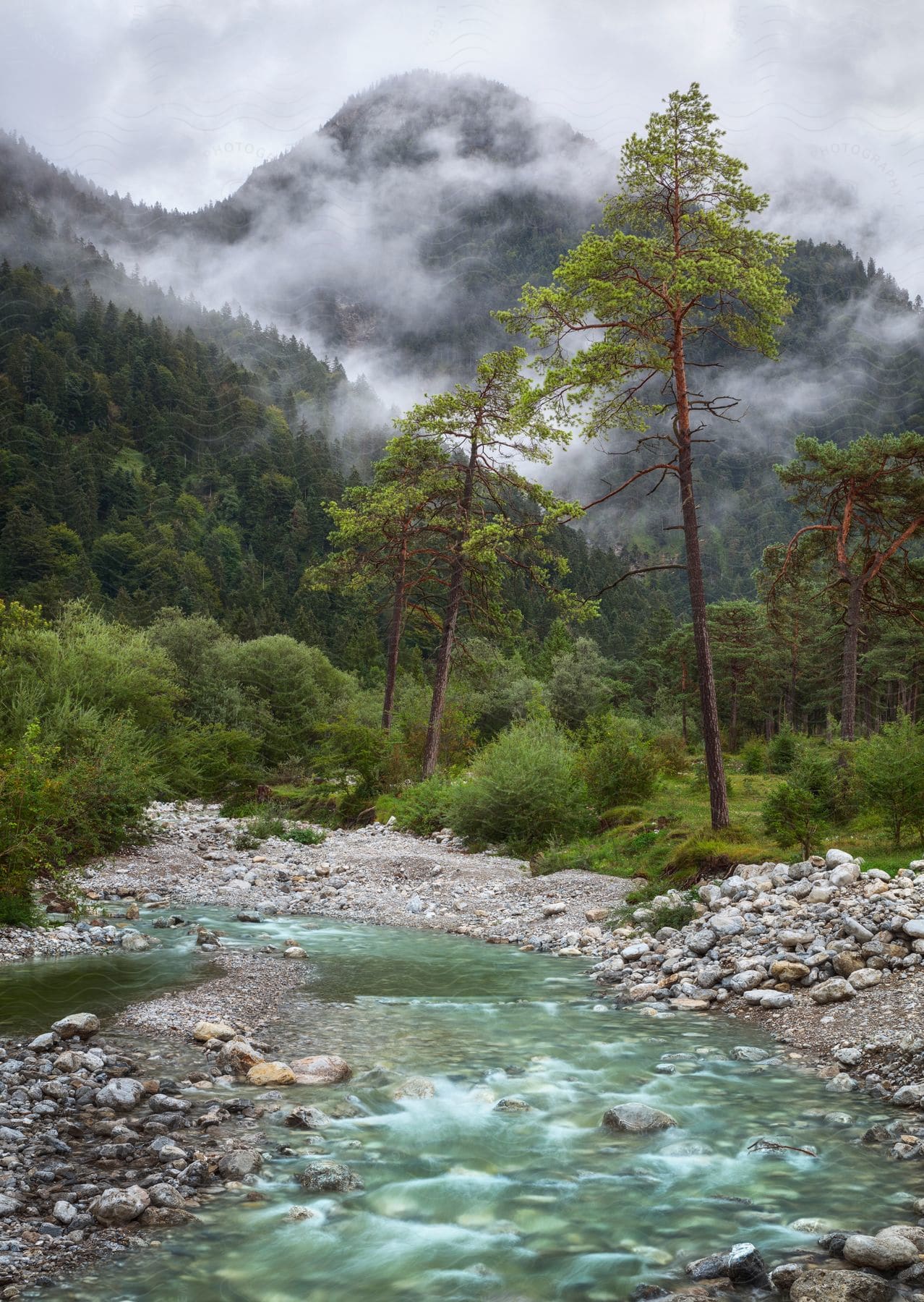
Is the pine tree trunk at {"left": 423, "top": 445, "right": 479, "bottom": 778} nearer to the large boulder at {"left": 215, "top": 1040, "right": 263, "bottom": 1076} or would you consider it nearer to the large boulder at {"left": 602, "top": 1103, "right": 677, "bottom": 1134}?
the large boulder at {"left": 215, "top": 1040, "right": 263, "bottom": 1076}

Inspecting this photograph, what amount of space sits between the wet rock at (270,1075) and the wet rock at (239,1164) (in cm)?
139

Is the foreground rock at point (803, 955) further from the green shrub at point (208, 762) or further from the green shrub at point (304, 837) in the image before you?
the green shrub at point (208, 762)

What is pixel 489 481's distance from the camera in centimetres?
2680

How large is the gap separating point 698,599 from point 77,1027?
1184cm

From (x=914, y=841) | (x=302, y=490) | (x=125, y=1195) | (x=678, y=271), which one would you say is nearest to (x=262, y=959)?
(x=125, y=1195)

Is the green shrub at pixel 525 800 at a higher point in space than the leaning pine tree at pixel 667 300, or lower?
lower

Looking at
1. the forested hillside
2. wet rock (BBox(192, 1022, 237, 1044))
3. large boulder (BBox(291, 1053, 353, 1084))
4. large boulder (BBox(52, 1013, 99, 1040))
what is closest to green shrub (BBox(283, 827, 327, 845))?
the forested hillside

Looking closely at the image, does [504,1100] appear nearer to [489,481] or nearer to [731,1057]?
[731,1057]

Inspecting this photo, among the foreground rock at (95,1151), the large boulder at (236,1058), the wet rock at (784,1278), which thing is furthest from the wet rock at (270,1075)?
the wet rock at (784,1278)

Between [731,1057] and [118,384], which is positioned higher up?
[118,384]

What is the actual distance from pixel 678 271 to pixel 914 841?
9.52m

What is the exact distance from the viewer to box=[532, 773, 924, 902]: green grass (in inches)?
492

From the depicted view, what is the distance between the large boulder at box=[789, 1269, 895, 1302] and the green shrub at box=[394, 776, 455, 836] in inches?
706

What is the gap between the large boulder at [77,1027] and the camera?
270 inches
